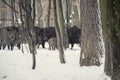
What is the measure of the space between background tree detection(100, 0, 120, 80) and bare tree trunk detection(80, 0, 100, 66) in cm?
363

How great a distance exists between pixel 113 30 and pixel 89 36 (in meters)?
4.20

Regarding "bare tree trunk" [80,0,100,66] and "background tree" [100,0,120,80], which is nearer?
"background tree" [100,0,120,80]

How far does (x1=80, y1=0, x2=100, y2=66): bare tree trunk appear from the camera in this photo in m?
12.1

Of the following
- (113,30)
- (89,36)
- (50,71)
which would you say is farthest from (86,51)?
(113,30)

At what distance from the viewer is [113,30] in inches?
310

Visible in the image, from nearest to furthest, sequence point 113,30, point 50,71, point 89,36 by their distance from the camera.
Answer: point 113,30 → point 50,71 → point 89,36

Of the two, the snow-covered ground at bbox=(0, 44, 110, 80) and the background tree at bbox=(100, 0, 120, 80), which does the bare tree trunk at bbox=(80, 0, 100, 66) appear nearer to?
the snow-covered ground at bbox=(0, 44, 110, 80)

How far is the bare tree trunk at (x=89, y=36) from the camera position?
1208 cm

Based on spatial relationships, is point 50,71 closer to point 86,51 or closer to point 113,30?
point 86,51

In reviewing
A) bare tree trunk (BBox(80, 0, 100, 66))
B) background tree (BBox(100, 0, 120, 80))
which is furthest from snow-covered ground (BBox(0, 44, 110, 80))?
background tree (BBox(100, 0, 120, 80))

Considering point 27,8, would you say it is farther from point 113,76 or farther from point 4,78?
point 113,76

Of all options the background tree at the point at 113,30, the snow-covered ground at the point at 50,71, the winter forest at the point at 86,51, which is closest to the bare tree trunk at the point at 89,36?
the winter forest at the point at 86,51

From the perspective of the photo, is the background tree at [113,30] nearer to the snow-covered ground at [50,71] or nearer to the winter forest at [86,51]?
the winter forest at [86,51]

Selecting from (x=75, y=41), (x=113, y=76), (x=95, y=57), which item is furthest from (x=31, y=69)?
(x=75, y=41)
